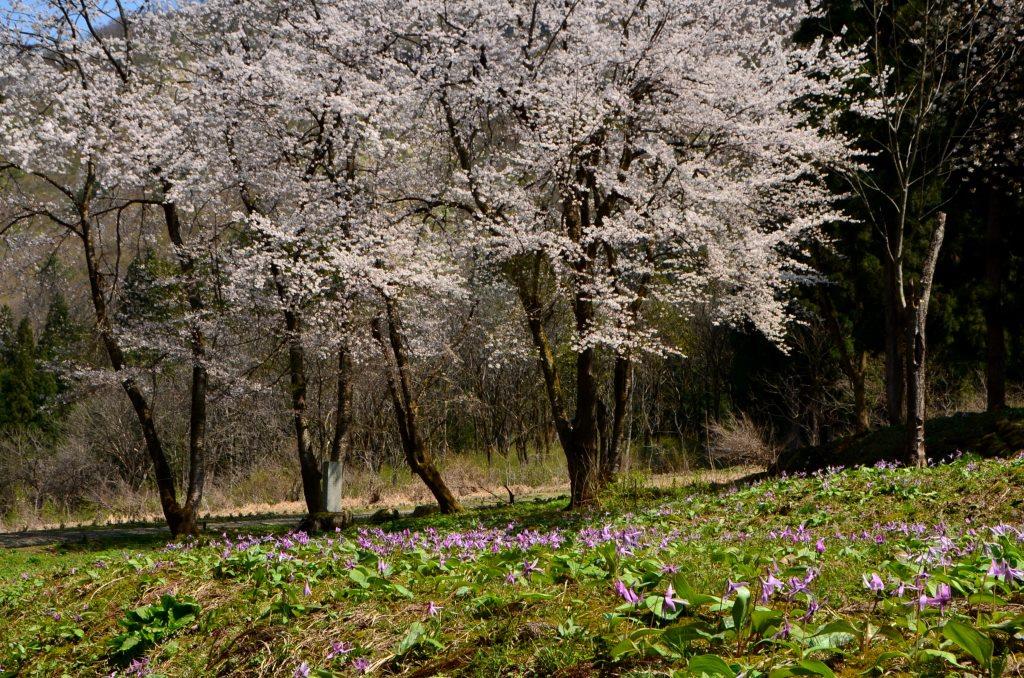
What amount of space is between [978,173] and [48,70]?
17.5 meters

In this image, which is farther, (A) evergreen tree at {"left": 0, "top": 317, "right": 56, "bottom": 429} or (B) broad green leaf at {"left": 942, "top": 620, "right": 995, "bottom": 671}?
(A) evergreen tree at {"left": 0, "top": 317, "right": 56, "bottom": 429}

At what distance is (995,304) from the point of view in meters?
15.3

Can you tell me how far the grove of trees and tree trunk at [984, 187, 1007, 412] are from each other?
0.06 meters

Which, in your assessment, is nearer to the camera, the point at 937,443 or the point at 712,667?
the point at 712,667

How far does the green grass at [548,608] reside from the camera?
7.82 feet

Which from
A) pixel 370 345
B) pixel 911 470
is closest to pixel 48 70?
pixel 370 345

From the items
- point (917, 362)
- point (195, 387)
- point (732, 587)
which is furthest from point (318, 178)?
point (732, 587)

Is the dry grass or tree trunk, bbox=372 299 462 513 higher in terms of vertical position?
tree trunk, bbox=372 299 462 513

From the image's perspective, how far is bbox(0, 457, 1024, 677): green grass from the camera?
7.82 ft

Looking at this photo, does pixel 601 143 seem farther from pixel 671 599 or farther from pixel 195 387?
pixel 671 599

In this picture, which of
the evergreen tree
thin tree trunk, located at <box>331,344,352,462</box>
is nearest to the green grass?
thin tree trunk, located at <box>331,344,352,462</box>

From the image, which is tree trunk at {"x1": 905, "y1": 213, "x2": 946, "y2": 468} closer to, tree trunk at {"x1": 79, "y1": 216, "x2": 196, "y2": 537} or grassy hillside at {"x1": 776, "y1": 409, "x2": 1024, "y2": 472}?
grassy hillside at {"x1": 776, "y1": 409, "x2": 1024, "y2": 472}

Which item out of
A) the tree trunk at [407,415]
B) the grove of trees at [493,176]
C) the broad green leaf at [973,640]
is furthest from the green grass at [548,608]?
the tree trunk at [407,415]

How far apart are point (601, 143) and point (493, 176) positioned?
186 cm
